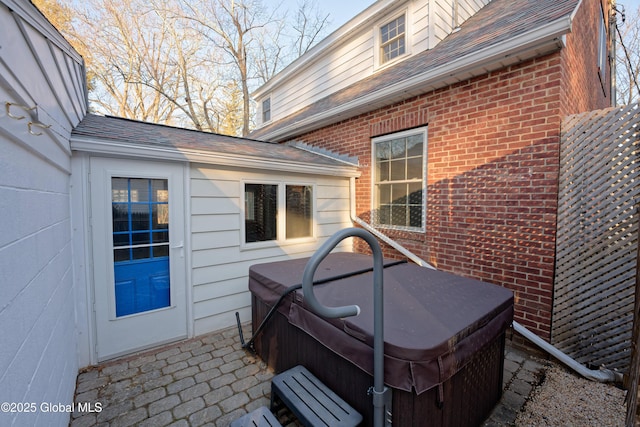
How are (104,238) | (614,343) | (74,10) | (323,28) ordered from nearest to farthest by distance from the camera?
(614,343), (104,238), (74,10), (323,28)

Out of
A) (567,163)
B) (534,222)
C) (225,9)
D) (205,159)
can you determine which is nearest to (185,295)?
(205,159)

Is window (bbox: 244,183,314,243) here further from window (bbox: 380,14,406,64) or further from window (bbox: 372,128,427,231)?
window (bbox: 380,14,406,64)

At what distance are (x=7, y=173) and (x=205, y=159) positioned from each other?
245 cm

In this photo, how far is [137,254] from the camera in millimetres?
3236

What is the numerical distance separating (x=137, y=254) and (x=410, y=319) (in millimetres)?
3085

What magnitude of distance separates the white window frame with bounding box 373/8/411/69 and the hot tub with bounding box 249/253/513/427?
4668 millimetres

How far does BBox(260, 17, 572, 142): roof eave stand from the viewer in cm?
285

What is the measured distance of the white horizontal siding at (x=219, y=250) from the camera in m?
3.63

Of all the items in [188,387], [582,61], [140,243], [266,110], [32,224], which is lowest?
[188,387]

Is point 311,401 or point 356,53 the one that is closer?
point 311,401

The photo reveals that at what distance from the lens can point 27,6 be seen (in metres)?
1.38

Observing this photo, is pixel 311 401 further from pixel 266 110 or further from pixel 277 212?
pixel 266 110

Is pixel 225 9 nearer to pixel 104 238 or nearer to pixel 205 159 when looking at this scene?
pixel 205 159

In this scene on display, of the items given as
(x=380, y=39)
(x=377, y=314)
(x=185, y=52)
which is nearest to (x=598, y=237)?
(x=377, y=314)
